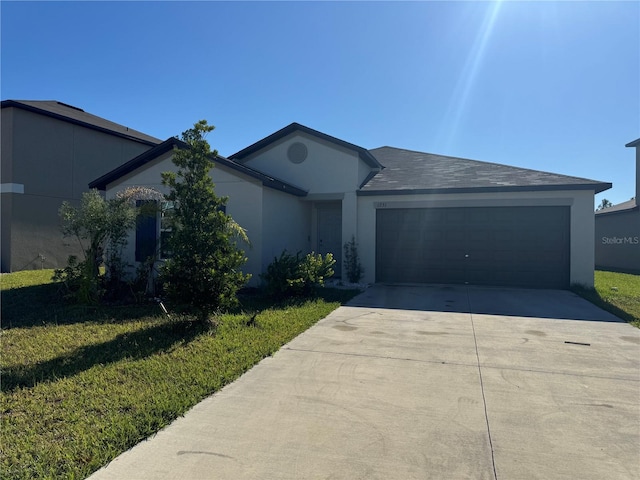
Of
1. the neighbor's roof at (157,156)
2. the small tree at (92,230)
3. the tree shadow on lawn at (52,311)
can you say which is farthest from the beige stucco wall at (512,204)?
the small tree at (92,230)

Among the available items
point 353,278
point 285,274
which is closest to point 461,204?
point 353,278

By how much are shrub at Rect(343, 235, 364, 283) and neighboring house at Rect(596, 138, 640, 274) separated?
1396 cm

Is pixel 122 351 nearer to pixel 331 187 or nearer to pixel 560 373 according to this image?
pixel 560 373

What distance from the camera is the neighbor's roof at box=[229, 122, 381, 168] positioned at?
41.5 ft

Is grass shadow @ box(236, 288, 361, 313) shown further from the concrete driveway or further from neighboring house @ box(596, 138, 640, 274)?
neighboring house @ box(596, 138, 640, 274)

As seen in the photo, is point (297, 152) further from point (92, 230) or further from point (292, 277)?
point (92, 230)

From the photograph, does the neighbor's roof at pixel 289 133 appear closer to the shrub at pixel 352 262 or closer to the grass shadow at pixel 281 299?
the shrub at pixel 352 262

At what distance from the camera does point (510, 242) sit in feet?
38.0

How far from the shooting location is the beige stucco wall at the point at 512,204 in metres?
11.0

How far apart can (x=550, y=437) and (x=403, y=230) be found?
9395 millimetres

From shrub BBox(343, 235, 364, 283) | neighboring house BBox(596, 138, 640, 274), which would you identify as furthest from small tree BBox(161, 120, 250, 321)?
neighboring house BBox(596, 138, 640, 274)

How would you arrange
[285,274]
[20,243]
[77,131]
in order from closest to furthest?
[285,274], [20,243], [77,131]

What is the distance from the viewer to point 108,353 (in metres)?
5.32

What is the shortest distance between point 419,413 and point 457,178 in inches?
400
